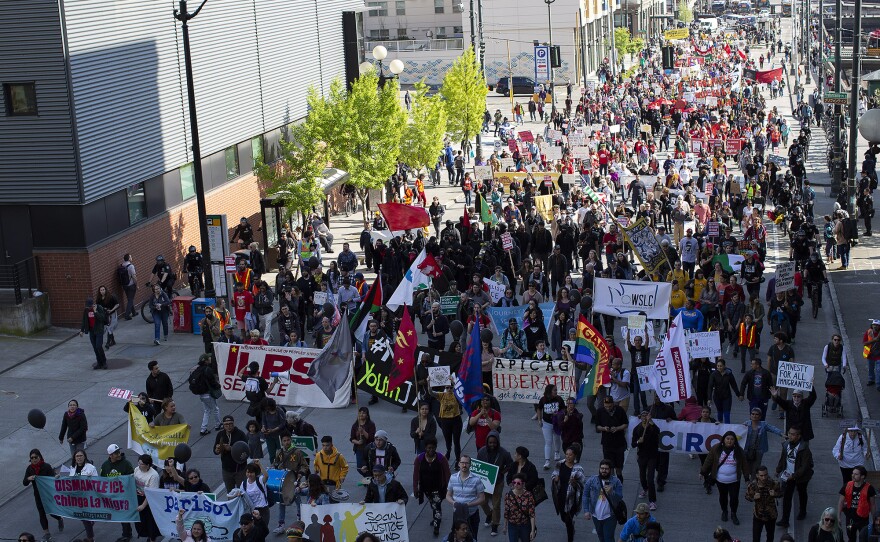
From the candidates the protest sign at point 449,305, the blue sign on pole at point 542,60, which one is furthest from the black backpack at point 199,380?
the blue sign on pole at point 542,60

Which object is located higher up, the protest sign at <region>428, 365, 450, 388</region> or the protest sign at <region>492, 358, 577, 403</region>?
the protest sign at <region>428, 365, 450, 388</region>

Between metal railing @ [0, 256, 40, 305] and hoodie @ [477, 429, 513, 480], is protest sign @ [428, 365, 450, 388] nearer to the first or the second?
hoodie @ [477, 429, 513, 480]

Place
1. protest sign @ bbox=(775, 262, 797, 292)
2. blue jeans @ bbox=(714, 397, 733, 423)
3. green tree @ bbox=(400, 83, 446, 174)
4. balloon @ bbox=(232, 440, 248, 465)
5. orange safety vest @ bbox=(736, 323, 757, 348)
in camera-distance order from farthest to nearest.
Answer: green tree @ bbox=(400, 83, 446, 174)
protest sign @ bbox=(775, 262, 797, 292)
orange safety vest @ bbox=(736, 323, 757, 348)
blue jeans @ bbox=(714, 397, 733, 423)
balloon @ bbox=(232, 440, 248, 465)

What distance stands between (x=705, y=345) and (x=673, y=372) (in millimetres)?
1275

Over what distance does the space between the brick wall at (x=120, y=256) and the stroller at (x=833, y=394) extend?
1608 cm

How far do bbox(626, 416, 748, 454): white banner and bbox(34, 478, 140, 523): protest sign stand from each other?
668 centimetres

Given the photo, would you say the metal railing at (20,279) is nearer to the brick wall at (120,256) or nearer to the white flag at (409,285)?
the brick wall at (120,256)

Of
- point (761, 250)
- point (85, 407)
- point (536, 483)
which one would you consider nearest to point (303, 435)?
point (536, 483)

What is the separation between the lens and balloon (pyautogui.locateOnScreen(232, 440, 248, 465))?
Answer: 15961 mm

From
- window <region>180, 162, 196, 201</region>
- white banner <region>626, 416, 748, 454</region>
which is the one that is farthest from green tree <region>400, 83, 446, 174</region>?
white banner <region>626, 416, 748, 454</region>

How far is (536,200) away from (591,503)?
21.8 m

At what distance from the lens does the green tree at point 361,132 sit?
119ft

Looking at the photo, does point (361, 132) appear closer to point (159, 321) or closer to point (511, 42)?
point (159, 321)

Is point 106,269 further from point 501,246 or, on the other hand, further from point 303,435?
point 303,435
